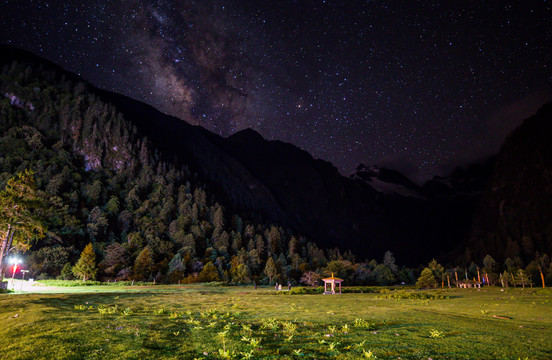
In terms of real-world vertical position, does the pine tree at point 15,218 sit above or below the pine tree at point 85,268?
above

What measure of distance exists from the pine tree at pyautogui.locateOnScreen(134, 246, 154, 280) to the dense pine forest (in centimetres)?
34

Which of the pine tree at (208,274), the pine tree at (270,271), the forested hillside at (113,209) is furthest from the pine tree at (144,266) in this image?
the pine tree at (270,271)

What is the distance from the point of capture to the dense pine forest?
331 feet

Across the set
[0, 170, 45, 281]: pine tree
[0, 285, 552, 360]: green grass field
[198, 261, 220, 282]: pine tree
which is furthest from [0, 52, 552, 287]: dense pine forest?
[0, 285, 552, 360]: green grass field

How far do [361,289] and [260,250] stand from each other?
288ft

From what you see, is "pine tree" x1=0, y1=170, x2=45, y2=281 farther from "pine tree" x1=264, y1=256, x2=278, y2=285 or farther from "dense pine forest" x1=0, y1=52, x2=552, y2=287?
"pine tree" x1=264, y1=256, x2=278, y2=285

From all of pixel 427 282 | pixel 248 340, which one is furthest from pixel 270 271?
pixel 248 340

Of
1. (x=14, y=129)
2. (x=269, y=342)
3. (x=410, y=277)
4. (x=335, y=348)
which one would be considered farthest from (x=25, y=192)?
(x=14, y=129)

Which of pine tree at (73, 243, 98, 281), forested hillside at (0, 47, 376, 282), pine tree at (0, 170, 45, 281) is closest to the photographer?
pine tree at (0, 170, 45, 281)

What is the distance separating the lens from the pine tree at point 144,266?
94750 mm

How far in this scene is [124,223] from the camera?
138 m

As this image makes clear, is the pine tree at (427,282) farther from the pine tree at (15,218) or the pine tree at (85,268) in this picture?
the pine tree at (85,268)

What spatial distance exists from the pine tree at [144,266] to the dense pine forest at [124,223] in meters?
0.34

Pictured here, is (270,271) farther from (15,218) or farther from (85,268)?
(15,218)
